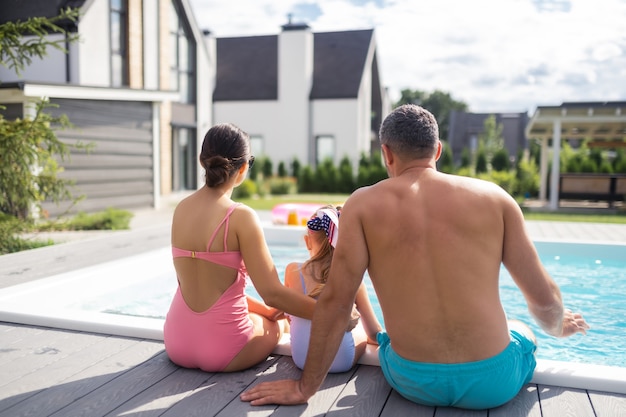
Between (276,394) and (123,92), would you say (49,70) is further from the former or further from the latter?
(276,394)

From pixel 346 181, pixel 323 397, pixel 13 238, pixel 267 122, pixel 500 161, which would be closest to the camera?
pixel 323 397

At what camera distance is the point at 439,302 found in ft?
7.80

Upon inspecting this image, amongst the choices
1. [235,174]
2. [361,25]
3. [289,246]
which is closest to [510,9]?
[289,246]

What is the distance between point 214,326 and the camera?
117 inches

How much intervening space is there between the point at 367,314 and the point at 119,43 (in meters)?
14.5

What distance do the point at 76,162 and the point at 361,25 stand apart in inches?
777

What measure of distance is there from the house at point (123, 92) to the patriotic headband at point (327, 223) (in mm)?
6917

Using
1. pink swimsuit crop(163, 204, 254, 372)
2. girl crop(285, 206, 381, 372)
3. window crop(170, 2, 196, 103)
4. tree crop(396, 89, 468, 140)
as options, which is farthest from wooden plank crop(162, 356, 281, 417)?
tree crop(396, 89, 468, 140)

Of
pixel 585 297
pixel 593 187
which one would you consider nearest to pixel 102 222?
pixel 585 297

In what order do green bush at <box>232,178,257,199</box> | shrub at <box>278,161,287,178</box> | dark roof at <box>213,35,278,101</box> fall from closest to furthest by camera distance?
green bush at <box>232,178,257,199</box>, shrub at <box>278,161,287,178</box>, dark roof at <box>213,35,278,101</box>

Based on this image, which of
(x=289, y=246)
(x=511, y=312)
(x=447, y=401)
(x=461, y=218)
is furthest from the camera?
(x=289, y=246)

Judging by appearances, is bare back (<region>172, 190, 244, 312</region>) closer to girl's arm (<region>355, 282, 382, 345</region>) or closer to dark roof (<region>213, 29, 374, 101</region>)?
girl's arm (<region>355, 282, 382, 345</region>)

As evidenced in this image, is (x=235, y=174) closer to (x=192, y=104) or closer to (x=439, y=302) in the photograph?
(x=439, y=302)

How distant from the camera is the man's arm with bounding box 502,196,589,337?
2.36m
